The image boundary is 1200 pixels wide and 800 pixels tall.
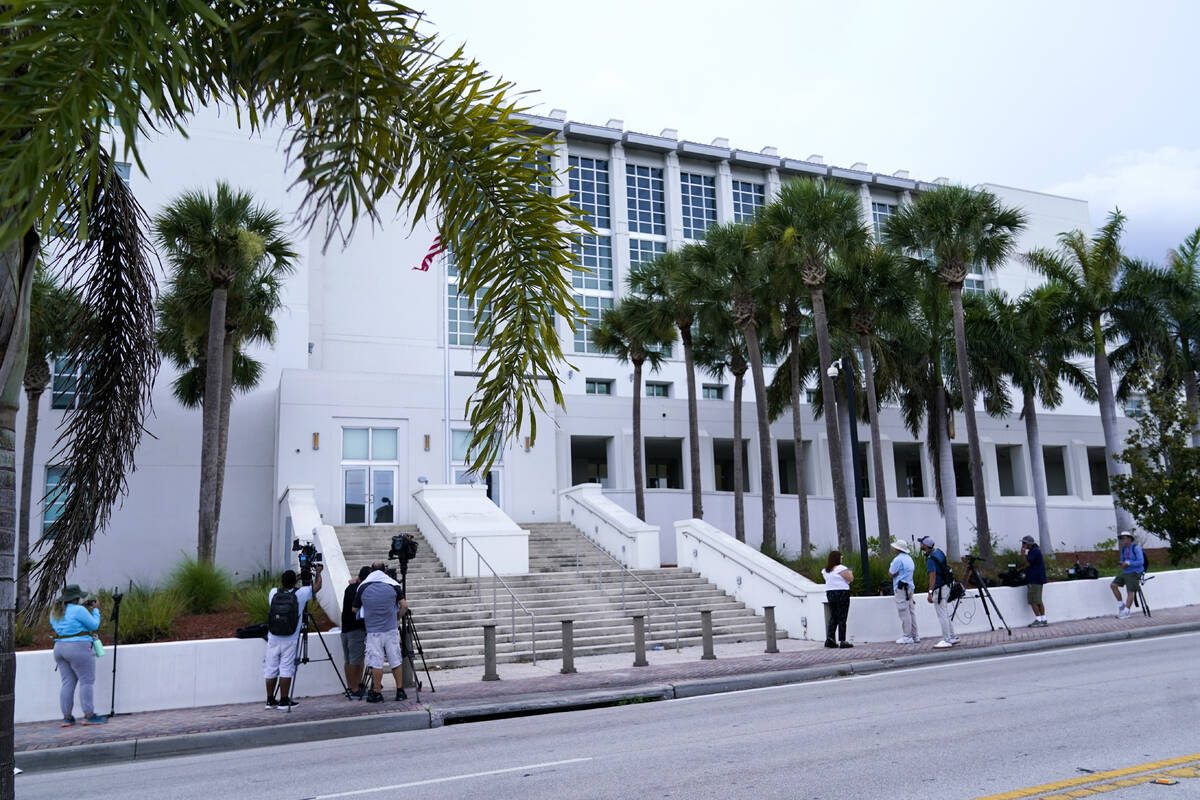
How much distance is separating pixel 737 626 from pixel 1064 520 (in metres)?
27.8

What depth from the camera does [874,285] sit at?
28562 millimetres

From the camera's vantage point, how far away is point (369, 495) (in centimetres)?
3009

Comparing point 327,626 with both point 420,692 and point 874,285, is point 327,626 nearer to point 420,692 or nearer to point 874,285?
point 420,692

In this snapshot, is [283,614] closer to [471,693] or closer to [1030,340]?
[471,693]

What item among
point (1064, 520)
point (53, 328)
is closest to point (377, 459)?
point (53, 328)

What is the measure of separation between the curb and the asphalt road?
359mm

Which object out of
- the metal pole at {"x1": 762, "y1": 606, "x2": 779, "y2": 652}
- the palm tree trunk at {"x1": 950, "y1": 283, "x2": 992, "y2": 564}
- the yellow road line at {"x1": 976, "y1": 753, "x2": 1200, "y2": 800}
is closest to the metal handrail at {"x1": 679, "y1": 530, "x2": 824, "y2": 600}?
the metal pole at {"x1": 762, "y1": 606, "x2": 779, "y2": 652}

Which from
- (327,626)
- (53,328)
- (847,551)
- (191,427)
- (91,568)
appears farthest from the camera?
(191,427)

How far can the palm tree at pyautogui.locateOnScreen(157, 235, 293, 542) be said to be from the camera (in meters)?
23.0

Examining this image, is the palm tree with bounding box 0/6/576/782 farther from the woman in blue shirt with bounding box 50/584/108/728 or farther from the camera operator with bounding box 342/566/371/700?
the camera operator with bounding box 342/566/371/700

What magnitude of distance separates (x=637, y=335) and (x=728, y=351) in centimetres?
424

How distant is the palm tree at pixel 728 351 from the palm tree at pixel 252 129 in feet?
79.7

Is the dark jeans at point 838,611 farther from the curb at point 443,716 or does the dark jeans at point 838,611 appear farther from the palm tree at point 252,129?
the palm tree at point 252,129

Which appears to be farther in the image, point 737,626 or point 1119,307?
point 1119,307
